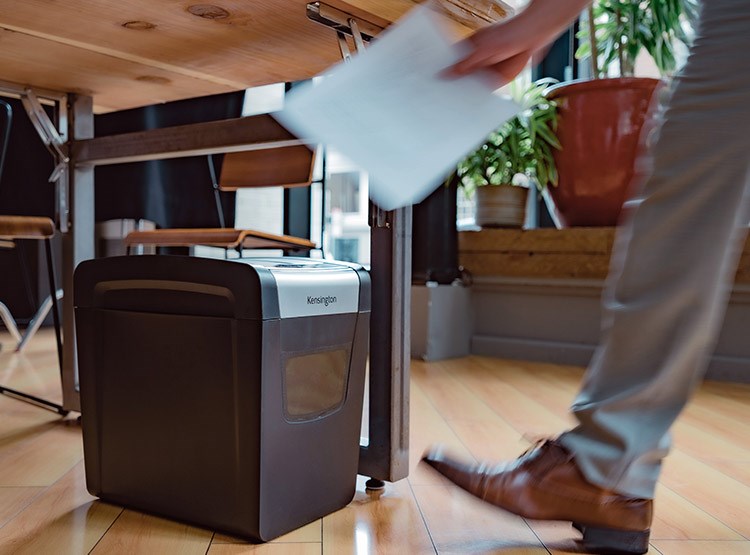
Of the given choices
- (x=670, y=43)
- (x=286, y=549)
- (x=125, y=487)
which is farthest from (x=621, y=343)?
A: (x=670, y=43)

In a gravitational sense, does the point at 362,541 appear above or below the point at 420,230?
below

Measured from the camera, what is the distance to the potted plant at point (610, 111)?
2.60 metres

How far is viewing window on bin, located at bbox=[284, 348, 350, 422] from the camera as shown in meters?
0.95

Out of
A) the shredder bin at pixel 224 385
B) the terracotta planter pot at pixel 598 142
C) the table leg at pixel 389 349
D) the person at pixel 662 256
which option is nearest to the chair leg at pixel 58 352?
the shredder bin at pixel 224 385

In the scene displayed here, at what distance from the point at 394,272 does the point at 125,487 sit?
488 millimetres

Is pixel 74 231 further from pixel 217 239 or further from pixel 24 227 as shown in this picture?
pixel 217 239

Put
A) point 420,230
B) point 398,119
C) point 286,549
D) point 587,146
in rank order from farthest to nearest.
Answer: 1. point 420,230
2. point 587,146
3. point 286,549
4. point 398,119

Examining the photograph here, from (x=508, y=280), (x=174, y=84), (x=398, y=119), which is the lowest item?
(x=508, y=280)

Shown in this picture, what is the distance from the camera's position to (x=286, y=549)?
904mm

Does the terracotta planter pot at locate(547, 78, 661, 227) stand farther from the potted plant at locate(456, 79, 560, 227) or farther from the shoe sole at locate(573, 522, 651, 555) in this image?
the shoe sole at locate(573, 522, 651, 555)

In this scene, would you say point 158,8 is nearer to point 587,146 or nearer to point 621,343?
point 621,343

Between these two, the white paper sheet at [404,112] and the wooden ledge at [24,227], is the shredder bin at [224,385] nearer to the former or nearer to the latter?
the white paper sheet at [404,112]

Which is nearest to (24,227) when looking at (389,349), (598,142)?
(389,349)

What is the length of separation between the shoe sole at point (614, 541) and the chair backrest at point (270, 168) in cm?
156
